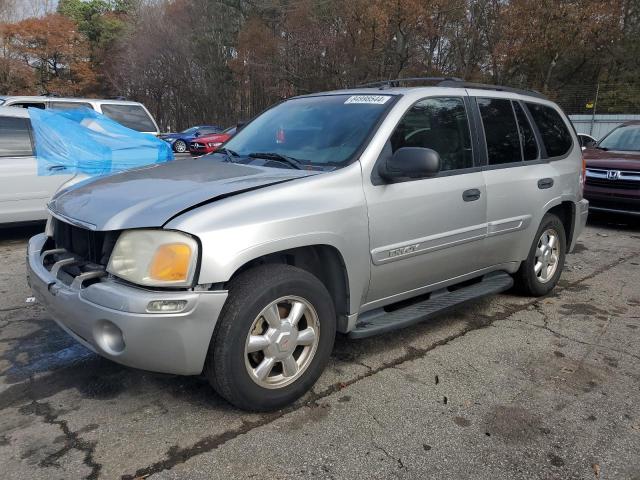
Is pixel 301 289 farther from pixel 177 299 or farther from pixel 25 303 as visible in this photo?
pixel 25 303

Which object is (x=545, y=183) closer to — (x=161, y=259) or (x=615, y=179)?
(x=161, y=259)

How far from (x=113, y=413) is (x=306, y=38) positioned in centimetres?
2715

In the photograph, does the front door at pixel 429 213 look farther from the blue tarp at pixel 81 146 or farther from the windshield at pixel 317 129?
the blue tarp at pixel 81 146

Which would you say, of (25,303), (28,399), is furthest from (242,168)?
(25,303)

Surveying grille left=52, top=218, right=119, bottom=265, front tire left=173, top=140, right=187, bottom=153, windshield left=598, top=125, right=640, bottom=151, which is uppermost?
front tire left=173, top=140, right=187, bottom=153

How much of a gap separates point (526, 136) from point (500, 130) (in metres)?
0.43

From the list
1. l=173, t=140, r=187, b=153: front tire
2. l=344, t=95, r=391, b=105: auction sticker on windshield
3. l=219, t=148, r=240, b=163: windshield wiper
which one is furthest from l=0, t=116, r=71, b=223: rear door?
l=173, t=140, r=187, b=153: front tire

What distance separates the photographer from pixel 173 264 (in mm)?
2449

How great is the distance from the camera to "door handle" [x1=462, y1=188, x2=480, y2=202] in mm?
3689

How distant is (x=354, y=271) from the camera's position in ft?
10.0

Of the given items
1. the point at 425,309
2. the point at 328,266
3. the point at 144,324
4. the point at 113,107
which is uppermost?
the point at 113,107

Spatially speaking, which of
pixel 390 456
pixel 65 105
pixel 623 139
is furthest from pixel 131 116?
pixel 390 456

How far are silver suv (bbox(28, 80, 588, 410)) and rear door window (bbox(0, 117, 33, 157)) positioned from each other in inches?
143

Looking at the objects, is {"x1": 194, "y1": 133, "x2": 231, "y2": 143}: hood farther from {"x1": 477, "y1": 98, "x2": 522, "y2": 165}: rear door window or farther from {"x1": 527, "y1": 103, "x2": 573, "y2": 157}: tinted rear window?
{"x1": 477, "y1": 98, "x2": 522, "y2": 165}: rear door window
